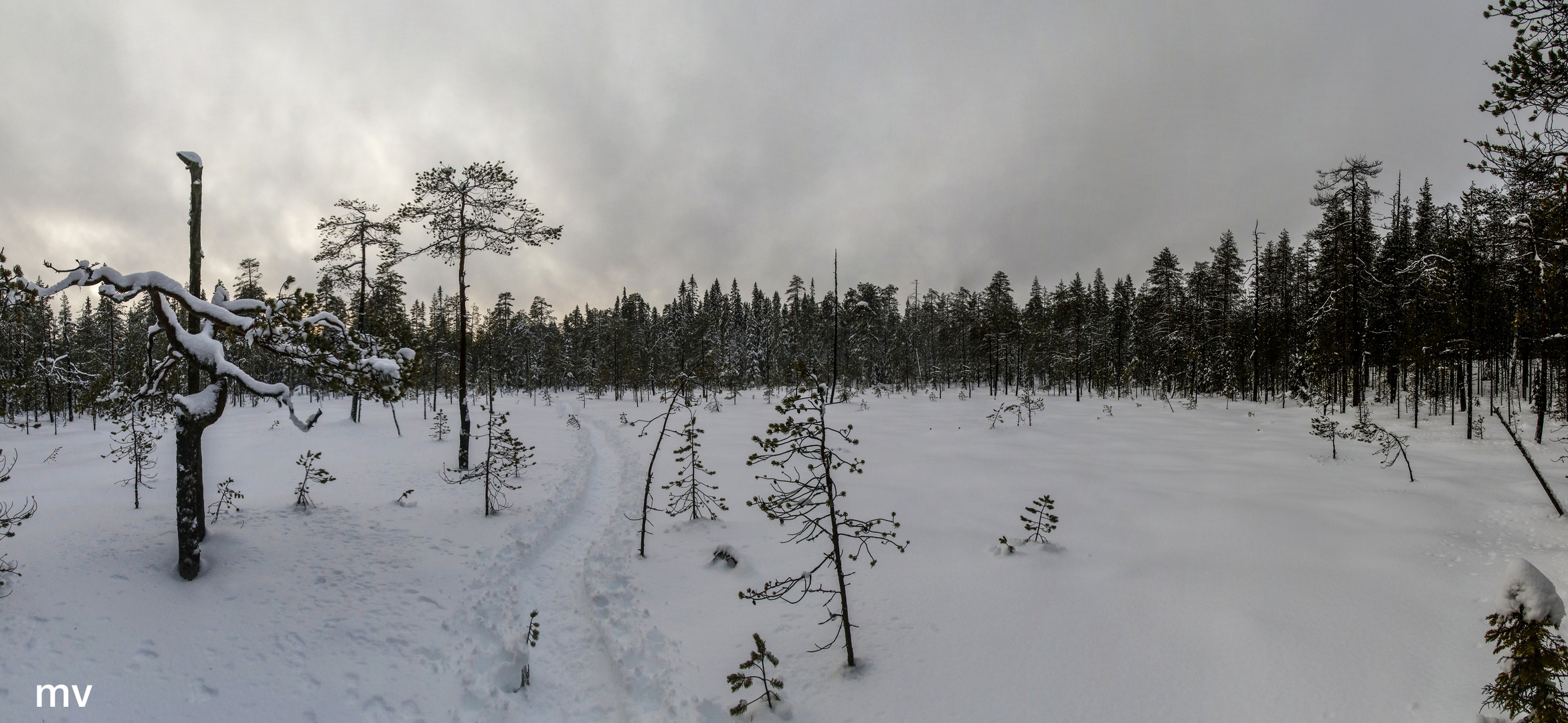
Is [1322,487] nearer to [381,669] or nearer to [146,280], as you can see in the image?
[381,669]

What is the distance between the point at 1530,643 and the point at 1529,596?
1.07 feet

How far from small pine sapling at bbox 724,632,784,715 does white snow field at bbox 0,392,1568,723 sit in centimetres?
20

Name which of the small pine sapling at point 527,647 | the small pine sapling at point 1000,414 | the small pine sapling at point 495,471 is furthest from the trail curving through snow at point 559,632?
the small pine sapling at point 1000,414

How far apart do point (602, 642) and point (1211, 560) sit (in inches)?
342

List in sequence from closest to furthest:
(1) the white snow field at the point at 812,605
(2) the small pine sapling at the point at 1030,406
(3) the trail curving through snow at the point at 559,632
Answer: (1) the white snow field at the point at 812,605 < (3) the trail curving through snow at the point at 559,632 < (2) the small pine sapling at the point at 1030,406

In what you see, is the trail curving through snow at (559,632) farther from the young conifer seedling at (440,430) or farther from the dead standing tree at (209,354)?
the young conifer seedling at (440,430)

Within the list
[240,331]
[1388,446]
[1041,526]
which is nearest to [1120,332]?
[1388,446]

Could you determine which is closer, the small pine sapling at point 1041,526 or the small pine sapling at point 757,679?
the small pine sapling at point 757,679

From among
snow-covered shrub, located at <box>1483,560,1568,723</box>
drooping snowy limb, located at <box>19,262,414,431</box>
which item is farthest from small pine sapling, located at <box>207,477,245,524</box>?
snow-covered shrub, located at <box>1483,560,1568,723</box>

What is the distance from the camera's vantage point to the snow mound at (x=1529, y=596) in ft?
11.5

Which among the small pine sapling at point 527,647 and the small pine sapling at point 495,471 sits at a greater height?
the small pine sapling at point 495,471

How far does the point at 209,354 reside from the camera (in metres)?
6.46

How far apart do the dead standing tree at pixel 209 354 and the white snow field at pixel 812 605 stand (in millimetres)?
1134

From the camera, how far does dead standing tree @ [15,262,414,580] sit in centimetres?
640
